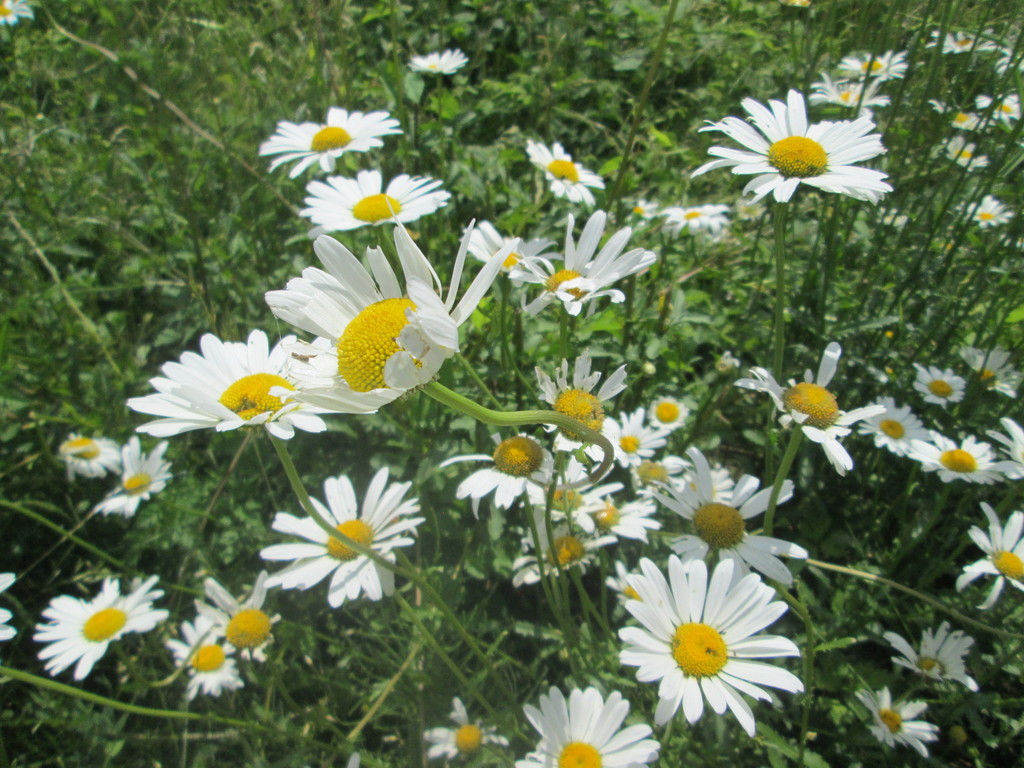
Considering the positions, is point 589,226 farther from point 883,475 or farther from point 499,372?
point 883,475

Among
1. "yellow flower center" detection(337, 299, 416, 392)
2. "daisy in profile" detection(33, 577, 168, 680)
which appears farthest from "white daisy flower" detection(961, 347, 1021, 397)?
"daisy in profile" detection(33, 577, 168, 680)

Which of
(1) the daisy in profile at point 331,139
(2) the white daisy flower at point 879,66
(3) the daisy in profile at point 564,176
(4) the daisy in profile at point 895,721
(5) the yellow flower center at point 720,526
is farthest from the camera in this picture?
(2) the white daisy flower at point 879,66

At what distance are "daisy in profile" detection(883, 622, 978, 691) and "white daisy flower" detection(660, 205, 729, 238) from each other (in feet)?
4.84

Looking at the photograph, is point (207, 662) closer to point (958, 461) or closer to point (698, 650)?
point (698, 650)

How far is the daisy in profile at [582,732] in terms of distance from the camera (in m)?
1.30

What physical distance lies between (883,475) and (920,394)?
28cm

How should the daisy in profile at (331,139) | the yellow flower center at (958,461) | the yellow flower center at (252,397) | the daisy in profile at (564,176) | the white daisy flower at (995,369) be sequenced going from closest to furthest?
the yellow flower center at (252,397) → the yellow flower center at (958,461) → the white daisy flower at (995,369) → the daisy in profile at (331,139) → the daisy in profile at (564,176)

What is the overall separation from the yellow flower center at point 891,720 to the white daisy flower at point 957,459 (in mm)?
594

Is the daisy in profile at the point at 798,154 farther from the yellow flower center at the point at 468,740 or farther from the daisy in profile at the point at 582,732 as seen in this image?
the yellow flower center at the point at 468,740

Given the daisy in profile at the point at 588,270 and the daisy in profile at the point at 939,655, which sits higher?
the daisy in profile at the point at 588,270

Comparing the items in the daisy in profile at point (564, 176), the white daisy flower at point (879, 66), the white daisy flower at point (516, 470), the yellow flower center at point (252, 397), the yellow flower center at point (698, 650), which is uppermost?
the white daisy flower at point (879, 66)

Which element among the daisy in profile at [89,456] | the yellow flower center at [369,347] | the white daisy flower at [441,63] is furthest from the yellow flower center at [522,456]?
the white daisy flower at [441,63]

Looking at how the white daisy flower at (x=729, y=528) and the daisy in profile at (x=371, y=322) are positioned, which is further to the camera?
the white daisy flower at (x=729, y=528)

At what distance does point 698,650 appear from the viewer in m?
1.20
